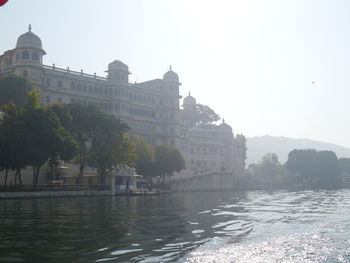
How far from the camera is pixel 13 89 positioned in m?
67.1

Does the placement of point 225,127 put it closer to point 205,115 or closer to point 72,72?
point 205,115

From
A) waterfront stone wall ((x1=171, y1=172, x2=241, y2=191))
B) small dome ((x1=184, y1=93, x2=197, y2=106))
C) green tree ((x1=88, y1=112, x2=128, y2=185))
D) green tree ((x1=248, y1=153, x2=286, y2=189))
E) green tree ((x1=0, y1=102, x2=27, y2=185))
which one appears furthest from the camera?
small dome ((x1=184, y1=93, x2=197, y2=106))

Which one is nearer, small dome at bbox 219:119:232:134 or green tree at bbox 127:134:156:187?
green tree at bbox 127:134:156:187

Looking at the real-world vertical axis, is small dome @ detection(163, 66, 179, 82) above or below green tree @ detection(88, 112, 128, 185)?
above

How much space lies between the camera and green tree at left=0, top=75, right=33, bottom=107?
66938mm

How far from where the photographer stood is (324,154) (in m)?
140

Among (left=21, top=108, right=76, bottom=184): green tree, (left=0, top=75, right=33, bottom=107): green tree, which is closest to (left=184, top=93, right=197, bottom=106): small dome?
(left=0, top=75, right=33, bottom=107): green tree

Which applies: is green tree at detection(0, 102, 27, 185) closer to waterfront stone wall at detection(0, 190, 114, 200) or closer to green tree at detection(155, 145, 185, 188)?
waterfront stone wall at detection(0, 190, 114, 200)

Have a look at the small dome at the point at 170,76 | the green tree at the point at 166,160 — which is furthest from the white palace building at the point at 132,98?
the green tree at the point at 166,160

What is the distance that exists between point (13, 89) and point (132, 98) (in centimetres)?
2907

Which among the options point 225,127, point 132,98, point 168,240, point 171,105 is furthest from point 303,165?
point 168,240

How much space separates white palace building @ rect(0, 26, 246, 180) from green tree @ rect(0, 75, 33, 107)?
5711 millimetres

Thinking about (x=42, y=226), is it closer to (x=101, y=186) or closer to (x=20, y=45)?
(x=101, y=186)

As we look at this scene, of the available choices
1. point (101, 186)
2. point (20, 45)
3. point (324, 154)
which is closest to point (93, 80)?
point (20, 45)
